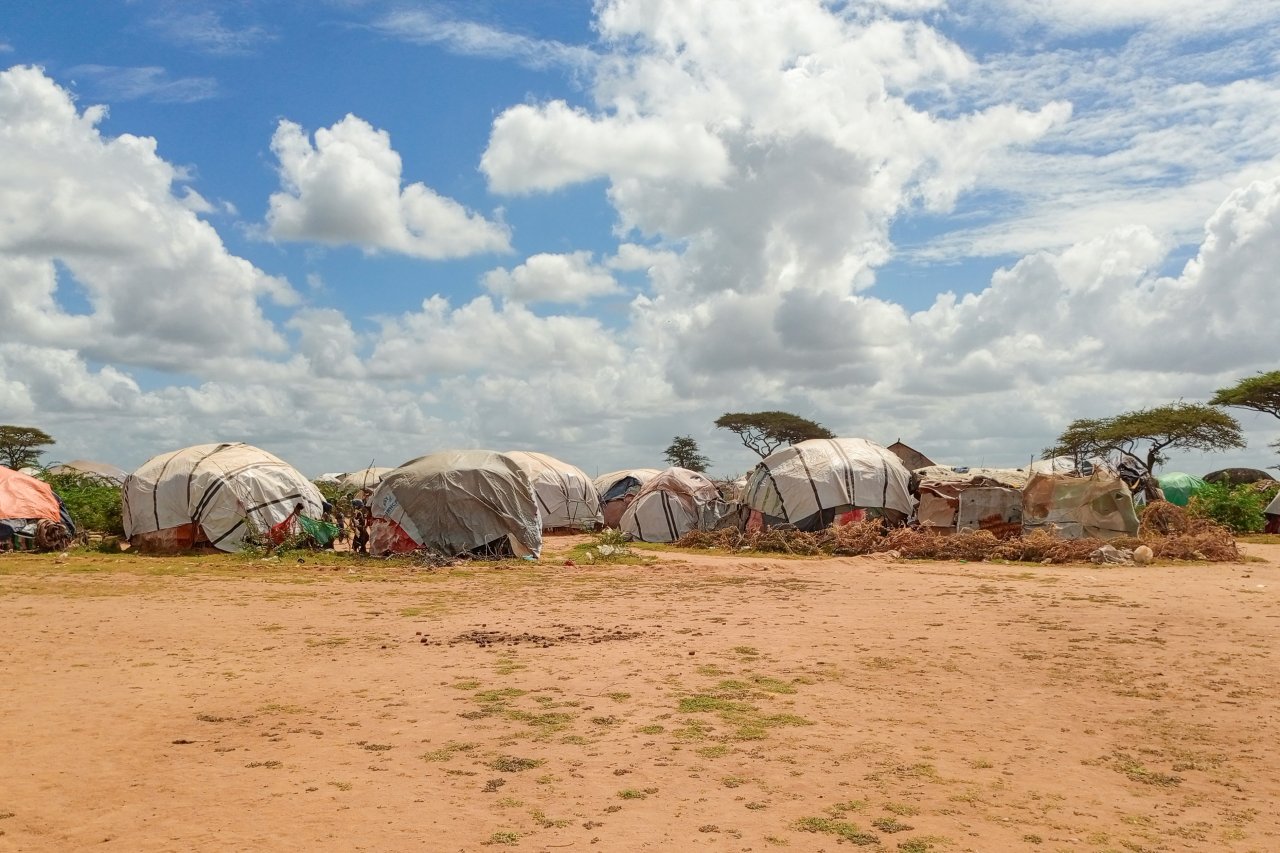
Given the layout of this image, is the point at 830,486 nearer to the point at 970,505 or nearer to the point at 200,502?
the point at 970,505

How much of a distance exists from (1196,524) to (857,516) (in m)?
8.25

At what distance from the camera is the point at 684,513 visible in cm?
3216

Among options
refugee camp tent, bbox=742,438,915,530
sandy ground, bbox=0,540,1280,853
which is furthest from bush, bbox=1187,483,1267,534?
sandy ground, bbox=0,540,1280,853

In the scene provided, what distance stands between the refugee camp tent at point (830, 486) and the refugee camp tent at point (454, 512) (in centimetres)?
737

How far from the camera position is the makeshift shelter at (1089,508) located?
2428cm

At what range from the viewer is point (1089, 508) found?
80.1ft

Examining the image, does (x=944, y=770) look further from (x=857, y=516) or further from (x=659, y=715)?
(x=857, y=516)

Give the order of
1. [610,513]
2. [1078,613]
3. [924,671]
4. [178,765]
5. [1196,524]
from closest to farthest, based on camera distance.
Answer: [178,765] → [924,671] → [1078,613] → [1196,524] → [610,513]

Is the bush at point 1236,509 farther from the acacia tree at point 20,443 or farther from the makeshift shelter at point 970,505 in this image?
the acacia tree at point 20,443

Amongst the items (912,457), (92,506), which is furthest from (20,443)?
(912,457)

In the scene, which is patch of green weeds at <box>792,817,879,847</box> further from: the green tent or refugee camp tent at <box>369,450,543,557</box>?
the green tent

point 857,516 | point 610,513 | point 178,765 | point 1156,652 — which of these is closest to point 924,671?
point 1156,652

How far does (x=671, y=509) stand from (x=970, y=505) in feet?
32.2

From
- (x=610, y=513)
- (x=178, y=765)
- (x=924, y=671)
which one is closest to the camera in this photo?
(x=178, y=765)
